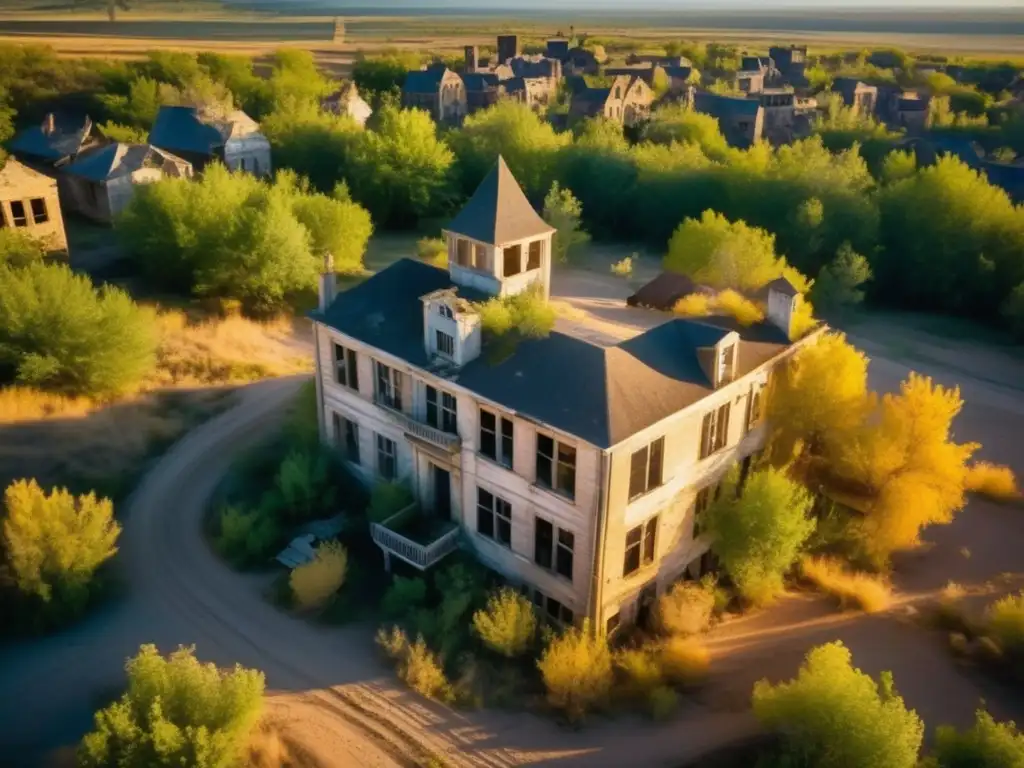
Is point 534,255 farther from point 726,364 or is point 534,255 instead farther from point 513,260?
point 726,364

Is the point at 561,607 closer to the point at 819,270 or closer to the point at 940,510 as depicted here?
the point at 940,510

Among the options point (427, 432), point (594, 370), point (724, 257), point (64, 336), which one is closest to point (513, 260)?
point (594, 370)

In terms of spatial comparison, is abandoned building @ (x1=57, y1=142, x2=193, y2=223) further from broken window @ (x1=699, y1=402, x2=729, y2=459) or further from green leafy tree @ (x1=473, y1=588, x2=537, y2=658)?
broken window @ (x1=699, y1=402, x2=729, y2=459)

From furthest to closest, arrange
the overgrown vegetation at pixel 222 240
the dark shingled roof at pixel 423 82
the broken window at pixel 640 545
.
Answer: the dark shingled roof at pixel 423 82, the overgrown vegetation at pixel 222 240, the broken window at pixel 640 545

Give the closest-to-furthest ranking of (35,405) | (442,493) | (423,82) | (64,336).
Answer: (442,493)
(35,405)
(64,336)
(423,82)

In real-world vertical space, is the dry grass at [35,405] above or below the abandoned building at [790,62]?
below

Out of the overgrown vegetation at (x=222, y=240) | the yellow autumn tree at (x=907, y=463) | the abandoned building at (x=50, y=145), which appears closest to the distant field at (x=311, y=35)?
the abandoned building at (x=50, y=145)

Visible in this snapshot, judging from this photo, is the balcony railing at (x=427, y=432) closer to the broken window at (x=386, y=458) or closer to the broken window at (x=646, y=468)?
the broken window at (x=386, y=458)
